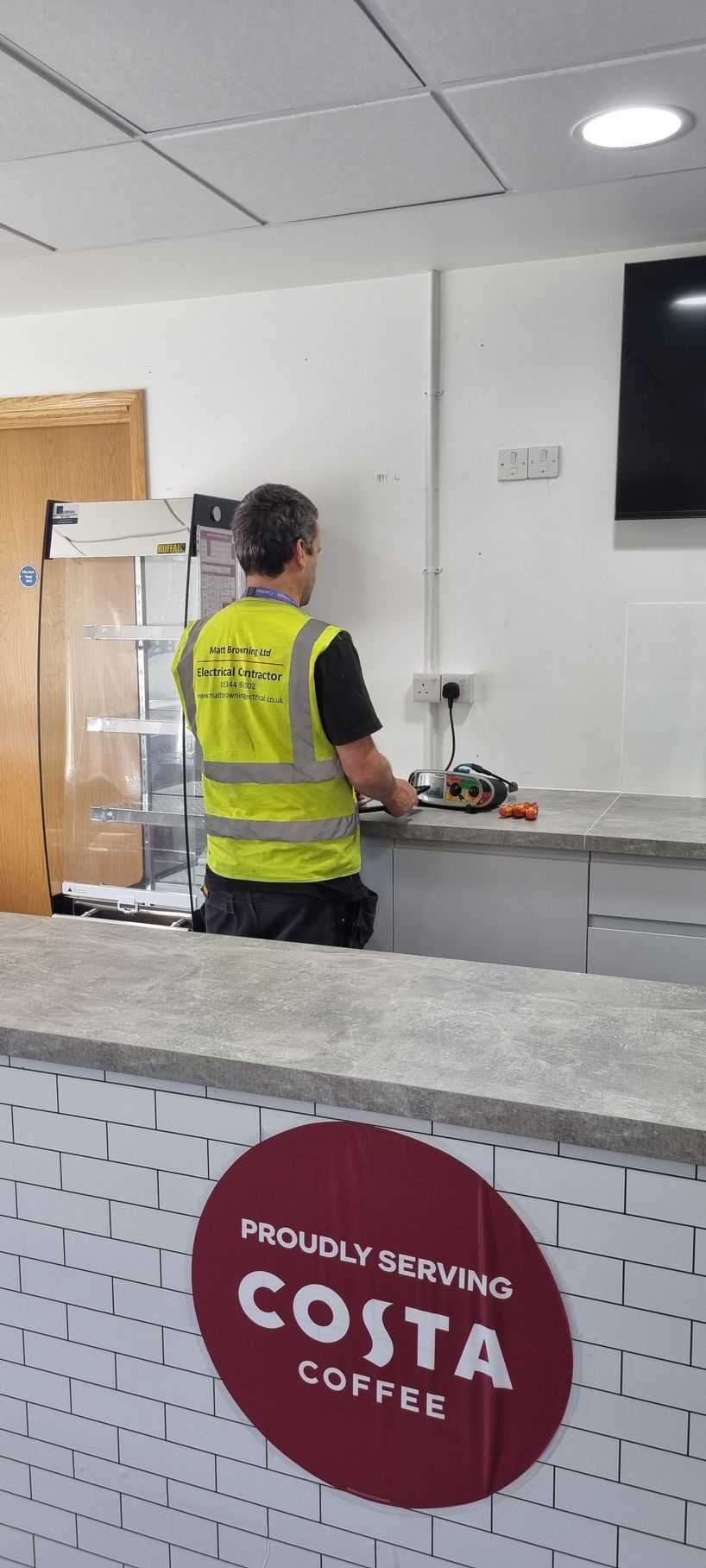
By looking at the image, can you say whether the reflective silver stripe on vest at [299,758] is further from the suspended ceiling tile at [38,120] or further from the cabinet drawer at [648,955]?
the suspended ceiling tile at [38,120]

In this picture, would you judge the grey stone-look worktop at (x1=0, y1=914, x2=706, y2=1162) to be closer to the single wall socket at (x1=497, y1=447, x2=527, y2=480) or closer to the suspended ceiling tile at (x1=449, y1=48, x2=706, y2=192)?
the suspended ceiling tile at (x1=449, y1=48, x2=706, y2=192)

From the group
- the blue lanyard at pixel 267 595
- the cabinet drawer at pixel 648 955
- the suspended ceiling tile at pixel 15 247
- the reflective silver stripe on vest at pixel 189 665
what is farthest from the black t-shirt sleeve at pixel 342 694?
the suspended ceiling tile at pixel 15 247

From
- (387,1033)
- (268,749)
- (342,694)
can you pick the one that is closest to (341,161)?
(342,694)

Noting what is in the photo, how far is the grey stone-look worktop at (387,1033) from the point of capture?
1015 millimetres

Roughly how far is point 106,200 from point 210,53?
0.84 meters

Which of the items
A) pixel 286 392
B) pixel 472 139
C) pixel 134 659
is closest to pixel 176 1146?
pixel 134 659

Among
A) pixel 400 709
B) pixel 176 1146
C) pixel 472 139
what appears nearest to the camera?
pixel 176 1146

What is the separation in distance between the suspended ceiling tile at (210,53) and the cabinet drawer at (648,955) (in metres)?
1.83

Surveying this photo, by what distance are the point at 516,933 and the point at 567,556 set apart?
116 centimetres

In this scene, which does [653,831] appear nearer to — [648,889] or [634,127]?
[648,889]

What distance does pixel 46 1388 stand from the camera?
1.30m

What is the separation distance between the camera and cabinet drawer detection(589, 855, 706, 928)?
254 centimetres

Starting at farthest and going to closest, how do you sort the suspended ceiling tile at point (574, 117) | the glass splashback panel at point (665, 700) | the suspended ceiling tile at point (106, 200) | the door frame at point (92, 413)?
the door frame at point (92, 413) < the glass splashback panel at point (665, 700) < the suspended ceiling tile at point (106, 200) < the suspended ceiling tile at point (574, 117)

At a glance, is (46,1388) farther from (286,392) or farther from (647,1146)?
(286,392)
